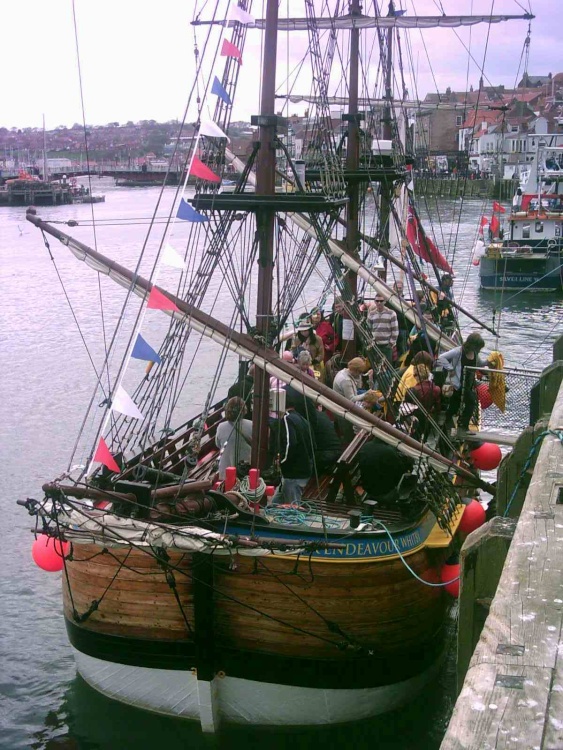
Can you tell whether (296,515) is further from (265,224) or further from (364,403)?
(265,224)

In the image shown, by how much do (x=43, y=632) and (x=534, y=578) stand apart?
1178 centimetres

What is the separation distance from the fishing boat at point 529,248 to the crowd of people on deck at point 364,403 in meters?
26.1

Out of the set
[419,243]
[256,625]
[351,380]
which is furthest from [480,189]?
[256,625]

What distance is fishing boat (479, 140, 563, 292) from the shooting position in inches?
1918

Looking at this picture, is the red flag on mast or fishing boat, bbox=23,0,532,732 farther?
the red flag on mast

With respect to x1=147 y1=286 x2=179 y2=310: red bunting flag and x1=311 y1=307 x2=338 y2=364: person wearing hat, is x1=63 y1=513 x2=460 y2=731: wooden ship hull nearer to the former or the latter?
x1=147 y1=286 x2=179 y2=310: red bunting flag

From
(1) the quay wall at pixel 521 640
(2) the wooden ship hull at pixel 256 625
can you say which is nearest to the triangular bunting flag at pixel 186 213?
(2) the wooden ship hull at pixel 256 625

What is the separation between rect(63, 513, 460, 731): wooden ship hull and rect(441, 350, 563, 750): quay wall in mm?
5558

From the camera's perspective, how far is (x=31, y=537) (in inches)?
695

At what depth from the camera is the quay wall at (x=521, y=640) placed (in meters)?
2.60

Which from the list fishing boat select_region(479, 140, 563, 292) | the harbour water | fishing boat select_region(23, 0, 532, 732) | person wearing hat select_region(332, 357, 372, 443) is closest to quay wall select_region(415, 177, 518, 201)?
fishing boat select_region(479, 140, 563, 292)

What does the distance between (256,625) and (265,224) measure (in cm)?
478

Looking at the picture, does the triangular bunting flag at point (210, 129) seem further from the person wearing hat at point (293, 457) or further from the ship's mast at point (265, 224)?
the person wearing hat at point (293, 457)

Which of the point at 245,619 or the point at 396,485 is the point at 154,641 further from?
the point at 396,485
